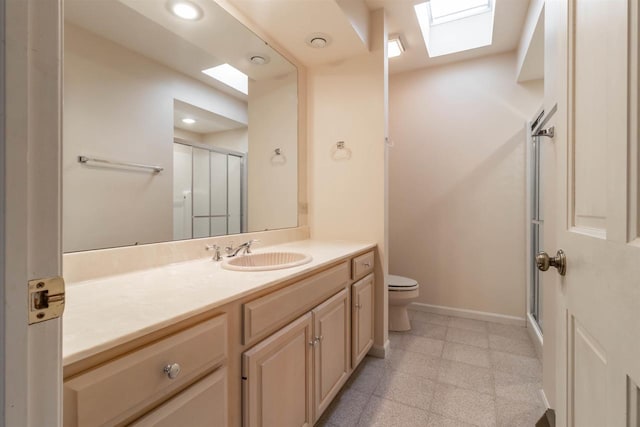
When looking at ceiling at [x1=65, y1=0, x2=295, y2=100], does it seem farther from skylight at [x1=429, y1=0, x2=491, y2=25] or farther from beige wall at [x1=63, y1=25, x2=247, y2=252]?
skylight at [x1=429, y1=0, x2=491, y2=25]

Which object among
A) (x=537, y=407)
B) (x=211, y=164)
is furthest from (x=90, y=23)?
(x=537, y=407)

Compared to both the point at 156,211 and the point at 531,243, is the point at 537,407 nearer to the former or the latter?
the point at 531,243

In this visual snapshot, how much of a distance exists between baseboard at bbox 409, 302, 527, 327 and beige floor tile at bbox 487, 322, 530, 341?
0.04 meters

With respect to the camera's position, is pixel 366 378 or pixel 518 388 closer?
pixel 518 388

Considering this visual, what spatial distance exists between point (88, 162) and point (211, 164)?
0.61m

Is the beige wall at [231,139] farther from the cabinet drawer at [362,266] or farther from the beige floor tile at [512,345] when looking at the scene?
the beige floor tile at [512,345]

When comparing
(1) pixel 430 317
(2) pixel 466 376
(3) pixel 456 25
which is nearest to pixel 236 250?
(2) pixel 466 376

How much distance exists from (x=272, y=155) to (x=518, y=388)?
7.02ft

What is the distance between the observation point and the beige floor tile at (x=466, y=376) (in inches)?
69.1

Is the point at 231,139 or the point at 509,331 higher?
the point at 231,139

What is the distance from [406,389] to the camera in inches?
68.0

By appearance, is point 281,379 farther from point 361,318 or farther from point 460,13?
point 460,13

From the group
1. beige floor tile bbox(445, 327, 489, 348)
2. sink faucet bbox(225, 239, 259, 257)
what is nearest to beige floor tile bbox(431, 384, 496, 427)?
beige floor tile bbox(445, 327, 489, 348)

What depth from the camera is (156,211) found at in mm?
1366
